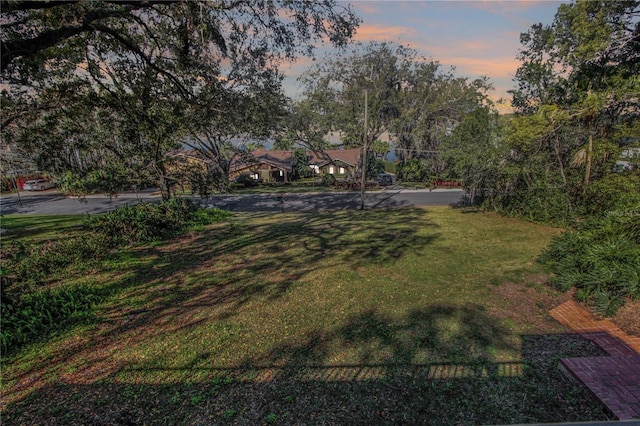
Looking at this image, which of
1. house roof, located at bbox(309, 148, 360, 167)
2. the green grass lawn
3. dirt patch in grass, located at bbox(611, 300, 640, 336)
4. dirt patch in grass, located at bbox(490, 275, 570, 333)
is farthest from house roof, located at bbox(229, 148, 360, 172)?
dirt patch in grass, located at bbox(611, 300, 640, 336)

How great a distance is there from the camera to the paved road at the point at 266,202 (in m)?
22.2

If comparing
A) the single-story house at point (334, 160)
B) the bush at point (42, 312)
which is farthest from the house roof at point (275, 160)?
the bush at point (42, 312)

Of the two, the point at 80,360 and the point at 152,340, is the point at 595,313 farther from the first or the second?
the point at 80,360

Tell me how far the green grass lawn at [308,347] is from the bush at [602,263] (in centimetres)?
68

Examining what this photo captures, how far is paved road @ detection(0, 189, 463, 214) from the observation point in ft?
72.7

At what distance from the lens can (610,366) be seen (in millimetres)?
4539

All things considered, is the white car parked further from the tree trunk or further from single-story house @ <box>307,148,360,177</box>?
the tree trunk

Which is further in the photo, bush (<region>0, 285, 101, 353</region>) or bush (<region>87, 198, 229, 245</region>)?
bush (<region>87, 198, 229, 245</region>)

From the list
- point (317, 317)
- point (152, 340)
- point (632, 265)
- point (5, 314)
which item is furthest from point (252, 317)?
point (632, 265)

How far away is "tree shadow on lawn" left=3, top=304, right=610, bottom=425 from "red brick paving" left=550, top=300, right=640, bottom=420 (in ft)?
0.59

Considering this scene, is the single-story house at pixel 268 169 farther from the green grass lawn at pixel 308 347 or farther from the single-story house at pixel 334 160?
the green grass lawn at pixel 308 347

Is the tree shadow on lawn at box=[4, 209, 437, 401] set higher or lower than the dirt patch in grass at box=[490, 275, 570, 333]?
higher

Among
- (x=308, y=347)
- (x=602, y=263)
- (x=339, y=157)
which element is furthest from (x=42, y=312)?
(x=339, y=157)

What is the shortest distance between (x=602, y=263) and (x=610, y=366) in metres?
3.15
